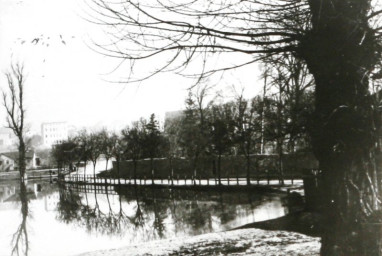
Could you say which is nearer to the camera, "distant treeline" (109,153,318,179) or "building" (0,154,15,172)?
"distant treeline" (109,153,318,179)

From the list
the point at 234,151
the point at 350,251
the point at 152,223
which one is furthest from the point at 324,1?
the point at 234,151

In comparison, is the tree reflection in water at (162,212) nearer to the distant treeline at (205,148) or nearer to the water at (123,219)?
the water at (123,219)

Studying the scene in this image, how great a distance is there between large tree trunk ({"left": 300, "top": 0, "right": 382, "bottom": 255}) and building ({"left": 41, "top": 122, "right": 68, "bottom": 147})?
6050 inches

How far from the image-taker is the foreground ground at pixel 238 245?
9.41 m

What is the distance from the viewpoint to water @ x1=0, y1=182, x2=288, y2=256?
15656 millimetres

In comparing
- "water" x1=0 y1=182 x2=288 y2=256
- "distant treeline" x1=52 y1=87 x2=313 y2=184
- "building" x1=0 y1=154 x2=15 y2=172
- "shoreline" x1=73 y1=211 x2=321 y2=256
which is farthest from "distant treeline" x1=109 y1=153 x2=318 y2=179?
"building" x1=0 y1=154 x2=15 y2=172

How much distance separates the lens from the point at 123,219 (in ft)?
68.3

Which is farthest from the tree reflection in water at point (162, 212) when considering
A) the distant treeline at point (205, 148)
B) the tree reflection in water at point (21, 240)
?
the distant treeline at point (205, 148)

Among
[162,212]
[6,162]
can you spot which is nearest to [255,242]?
[162,212]

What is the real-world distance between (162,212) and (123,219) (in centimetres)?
218

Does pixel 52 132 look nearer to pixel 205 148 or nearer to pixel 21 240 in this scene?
pixel 205 148

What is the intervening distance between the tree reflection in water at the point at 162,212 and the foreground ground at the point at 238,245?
3.16m

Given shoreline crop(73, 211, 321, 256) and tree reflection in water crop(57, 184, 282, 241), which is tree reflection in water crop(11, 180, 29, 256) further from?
shoreline crop(73, 211, 321, 256)

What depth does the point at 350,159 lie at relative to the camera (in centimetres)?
412
